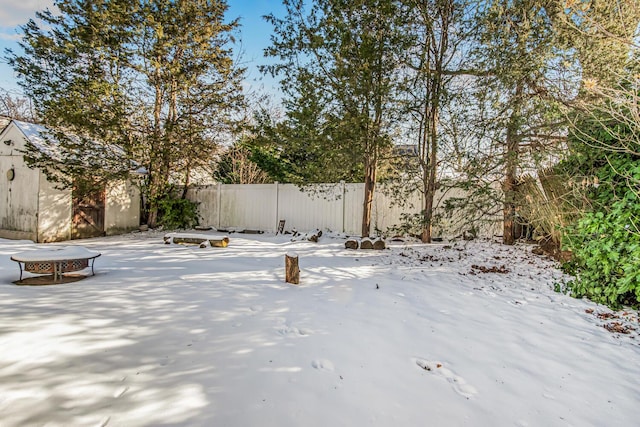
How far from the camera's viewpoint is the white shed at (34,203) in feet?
28.7

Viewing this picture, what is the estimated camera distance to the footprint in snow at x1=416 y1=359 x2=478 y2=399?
2.20 meters

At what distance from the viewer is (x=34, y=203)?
8.73 meters

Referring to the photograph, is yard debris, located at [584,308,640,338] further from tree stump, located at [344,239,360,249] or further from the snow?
the snow

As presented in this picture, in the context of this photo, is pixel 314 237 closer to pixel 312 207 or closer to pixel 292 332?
pixel 312 207

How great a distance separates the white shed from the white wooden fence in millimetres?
3287

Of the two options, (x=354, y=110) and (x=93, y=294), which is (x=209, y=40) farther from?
(x=93, y=294)

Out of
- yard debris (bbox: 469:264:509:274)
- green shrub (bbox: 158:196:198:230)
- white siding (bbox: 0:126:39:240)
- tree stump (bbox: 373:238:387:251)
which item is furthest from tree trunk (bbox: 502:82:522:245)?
white siding (bbox: 0:126:39:240)

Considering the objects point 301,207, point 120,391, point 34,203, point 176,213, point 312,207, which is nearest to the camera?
point 120,391

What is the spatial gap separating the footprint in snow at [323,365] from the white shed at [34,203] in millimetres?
9750

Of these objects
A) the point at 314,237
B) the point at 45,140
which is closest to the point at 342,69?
the point at 314,237

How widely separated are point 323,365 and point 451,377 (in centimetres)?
96

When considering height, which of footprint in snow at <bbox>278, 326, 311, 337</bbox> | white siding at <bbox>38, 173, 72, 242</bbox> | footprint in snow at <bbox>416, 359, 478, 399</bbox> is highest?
white siding at <bbox>38, 173, 72, 242</bbox>

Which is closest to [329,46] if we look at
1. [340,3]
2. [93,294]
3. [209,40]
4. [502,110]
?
[340,3]

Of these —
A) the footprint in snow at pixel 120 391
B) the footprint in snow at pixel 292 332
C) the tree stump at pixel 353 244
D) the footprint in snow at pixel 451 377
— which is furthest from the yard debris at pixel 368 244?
the footprint in snow at pixel 120 391
